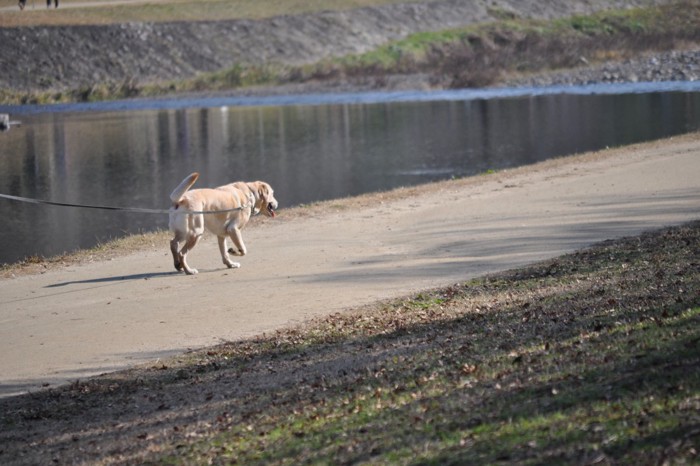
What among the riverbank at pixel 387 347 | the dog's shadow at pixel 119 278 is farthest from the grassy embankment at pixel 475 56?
the dog's shadow at pixel 119 278

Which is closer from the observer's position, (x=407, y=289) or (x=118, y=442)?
(x=118, y=442)

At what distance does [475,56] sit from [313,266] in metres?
54.4

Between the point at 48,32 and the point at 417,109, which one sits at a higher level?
the point at 48,32

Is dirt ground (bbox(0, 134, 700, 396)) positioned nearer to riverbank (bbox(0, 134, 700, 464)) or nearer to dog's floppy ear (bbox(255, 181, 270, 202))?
riverbank (bbox(0, 134, 700, 464))

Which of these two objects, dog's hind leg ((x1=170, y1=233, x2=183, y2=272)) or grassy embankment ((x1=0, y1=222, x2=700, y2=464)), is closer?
grassy embankment ((x1=0, y1=222, x2=700, y2=464))

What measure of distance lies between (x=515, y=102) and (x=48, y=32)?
27638 millimetres

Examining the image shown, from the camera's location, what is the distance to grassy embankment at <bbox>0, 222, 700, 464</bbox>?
636 centimetres

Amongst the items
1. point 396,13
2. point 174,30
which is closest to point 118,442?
point 174,30

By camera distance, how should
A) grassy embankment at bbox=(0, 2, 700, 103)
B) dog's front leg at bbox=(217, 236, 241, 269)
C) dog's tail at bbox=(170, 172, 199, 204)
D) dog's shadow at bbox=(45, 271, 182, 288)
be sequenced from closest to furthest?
1. dog's tail at bbox=(170, 172, 199, 204)
2. dog's shadow at bbox=(45, 271, 182, 288)
3. dog's front leg at bbox=(217, 236, 241, 269)
4. grassy embankment at bbox=(0, 2, 700, 103)

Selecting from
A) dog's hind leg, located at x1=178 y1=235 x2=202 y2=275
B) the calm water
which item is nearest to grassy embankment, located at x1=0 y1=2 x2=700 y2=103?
the calm water

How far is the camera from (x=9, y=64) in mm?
63938

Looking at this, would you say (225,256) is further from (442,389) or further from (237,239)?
(442,389)

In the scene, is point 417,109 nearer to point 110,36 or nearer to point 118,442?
point 110,36

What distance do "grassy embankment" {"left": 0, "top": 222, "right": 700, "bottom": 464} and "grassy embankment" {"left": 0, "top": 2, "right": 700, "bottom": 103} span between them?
5290 centimetres
